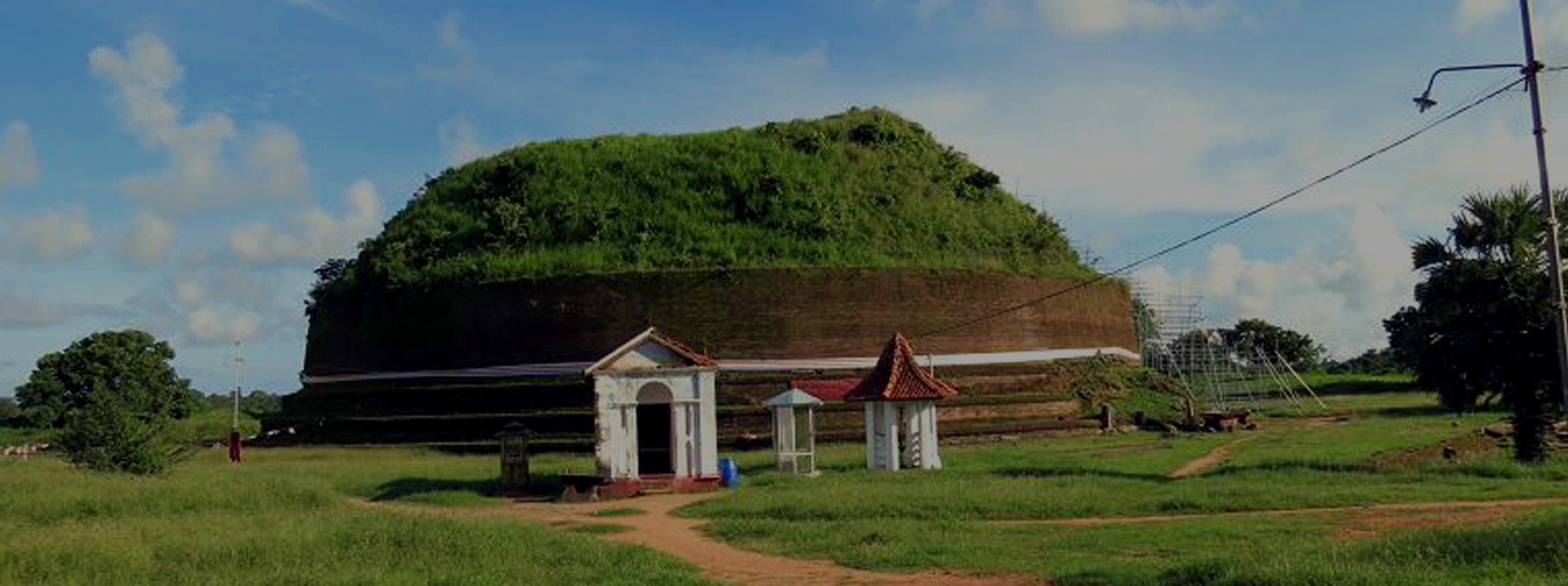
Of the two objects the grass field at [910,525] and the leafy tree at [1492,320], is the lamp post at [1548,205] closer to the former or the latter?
the grass field at [910,525]

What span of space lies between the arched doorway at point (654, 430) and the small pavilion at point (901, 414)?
404 cm

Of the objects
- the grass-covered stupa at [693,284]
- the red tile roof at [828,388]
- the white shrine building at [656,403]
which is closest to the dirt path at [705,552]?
the white shrine building at [656,403]

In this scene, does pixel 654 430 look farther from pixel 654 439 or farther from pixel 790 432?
pixel 790 432

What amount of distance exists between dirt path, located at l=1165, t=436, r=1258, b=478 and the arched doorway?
30.2 ft

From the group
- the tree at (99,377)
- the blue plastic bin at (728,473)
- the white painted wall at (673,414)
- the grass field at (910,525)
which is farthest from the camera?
the tree at (99,377)

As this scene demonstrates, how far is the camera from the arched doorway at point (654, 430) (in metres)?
24.2

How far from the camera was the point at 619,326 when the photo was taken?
34000mm

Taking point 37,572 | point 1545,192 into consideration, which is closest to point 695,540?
point 37,572

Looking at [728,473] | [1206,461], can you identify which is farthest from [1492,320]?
[728,473]

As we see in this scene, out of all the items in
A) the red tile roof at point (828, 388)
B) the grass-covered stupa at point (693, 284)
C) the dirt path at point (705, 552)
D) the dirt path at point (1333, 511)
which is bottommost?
the dirt path at point (705, 552)

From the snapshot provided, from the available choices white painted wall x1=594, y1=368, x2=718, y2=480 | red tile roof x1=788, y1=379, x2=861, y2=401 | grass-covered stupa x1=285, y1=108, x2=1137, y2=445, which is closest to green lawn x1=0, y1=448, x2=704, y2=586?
white painted wall x1=594, y1=368, x2=718, y2=480

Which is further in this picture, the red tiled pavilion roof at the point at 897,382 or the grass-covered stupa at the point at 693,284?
the grass-covered stupa at the point at 693,284

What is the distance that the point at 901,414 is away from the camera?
1021 inches

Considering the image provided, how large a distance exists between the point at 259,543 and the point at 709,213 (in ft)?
83.4
